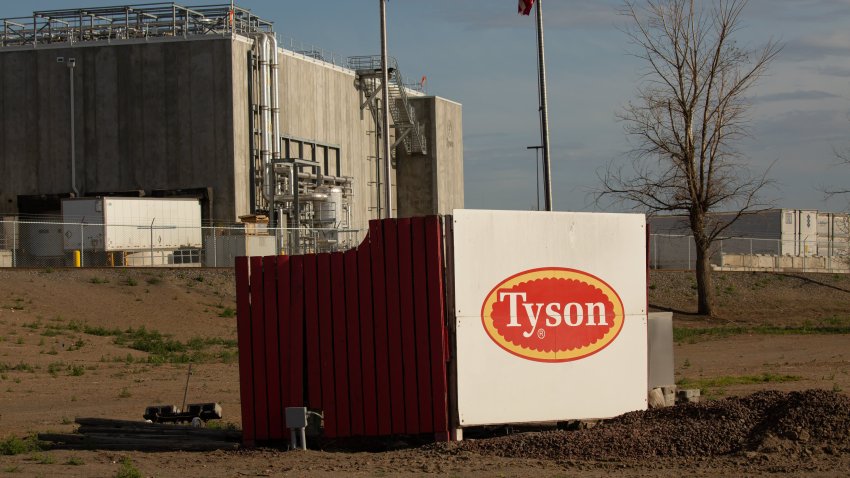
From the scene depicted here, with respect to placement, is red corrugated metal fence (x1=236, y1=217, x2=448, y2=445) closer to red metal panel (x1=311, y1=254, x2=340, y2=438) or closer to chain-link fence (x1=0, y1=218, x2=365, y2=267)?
red metal panel (x1=311, y1=254, x2=340, y2=438)

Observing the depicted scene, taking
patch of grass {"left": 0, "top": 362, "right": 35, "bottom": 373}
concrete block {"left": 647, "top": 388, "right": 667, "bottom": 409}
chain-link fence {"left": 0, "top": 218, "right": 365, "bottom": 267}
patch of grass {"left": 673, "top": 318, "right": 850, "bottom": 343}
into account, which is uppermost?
chain-link fence {"left": 0, "top": 218, "right": 365, "bottom": 267}

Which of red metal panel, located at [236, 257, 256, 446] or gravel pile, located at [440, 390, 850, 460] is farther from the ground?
red metal panel, located at [236, 257, 256, 446]

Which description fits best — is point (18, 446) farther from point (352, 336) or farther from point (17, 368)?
point (17, 368)

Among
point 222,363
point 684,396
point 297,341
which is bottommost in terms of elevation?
point 222,363

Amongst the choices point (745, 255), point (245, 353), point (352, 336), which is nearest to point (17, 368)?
point (245, 353)

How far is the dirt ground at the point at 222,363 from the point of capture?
38.4ft

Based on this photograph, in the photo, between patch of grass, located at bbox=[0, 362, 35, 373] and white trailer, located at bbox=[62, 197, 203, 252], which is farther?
white trailer, located at bbox=[62, 197, 203, 252]

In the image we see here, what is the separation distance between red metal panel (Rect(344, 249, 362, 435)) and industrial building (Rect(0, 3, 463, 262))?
3877 centimetres

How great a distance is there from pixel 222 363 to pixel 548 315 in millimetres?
15803

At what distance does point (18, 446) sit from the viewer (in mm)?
13836

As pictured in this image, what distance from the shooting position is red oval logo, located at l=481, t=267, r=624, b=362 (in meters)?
13.0

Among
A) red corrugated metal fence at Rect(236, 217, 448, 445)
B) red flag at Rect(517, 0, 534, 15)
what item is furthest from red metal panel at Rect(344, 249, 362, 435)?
red flag at Rect(517, 0, 534, 15)

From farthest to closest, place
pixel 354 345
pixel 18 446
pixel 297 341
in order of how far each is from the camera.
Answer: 1. pixel 18 446
2. pixel 297 341
3. pixel 354 345

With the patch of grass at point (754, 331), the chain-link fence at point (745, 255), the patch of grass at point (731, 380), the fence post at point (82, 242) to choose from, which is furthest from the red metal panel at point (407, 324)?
the chain-link fence at point (745, 255)
